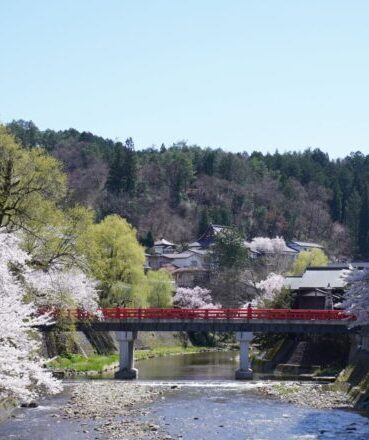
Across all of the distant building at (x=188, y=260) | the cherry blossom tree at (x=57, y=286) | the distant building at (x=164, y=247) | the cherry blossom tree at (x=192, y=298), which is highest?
the cherry blossom tree at (x=57, y=286)

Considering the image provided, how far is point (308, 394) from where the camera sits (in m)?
35.5

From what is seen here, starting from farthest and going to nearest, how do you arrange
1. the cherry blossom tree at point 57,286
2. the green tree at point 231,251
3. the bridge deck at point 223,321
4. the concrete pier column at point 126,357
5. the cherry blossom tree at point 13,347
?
the green tree at point 231,251
the bridge deck at point 223,321
the concrete pier column at point 126,357
the cherry blossom tree at point 57,286
the cherry blossom tree at point 13,347

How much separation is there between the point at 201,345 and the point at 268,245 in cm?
3791

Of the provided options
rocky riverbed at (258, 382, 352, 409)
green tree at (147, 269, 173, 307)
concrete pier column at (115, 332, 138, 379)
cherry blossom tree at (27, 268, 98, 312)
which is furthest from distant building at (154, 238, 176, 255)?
cherry blossom tree at (27, 268, 98, 312)

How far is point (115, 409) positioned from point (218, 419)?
4.29 metres

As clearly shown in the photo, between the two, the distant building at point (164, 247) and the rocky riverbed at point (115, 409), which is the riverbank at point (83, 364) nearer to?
the rocky riverbed at point (115, 409)

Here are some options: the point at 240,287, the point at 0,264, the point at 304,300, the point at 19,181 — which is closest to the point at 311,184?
the point at 240,287

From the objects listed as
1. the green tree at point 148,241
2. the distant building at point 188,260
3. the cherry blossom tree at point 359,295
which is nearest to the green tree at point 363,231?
the distant building at point 188,260

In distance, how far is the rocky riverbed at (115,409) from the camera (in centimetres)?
2502

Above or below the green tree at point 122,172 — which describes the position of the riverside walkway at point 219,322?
below

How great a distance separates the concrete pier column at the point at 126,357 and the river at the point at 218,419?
448 centimetres

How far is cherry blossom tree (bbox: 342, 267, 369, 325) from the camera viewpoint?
3794 cm

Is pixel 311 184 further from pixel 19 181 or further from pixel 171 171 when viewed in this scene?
pixel 19 181

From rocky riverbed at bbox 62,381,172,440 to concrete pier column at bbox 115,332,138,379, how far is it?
377cm
